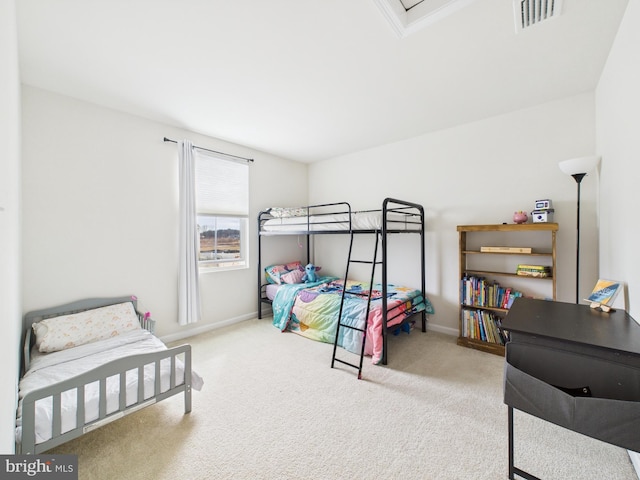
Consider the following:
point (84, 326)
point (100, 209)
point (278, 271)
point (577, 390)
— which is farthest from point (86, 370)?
point (577, 390)

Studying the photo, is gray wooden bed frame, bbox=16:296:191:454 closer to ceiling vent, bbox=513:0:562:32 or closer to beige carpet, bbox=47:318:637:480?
beige carpet, bbox=47:318:637:480

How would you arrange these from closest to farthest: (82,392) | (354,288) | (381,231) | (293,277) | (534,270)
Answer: (82,392) < (534,270) < (381,231) < (354,288) < (293,277)

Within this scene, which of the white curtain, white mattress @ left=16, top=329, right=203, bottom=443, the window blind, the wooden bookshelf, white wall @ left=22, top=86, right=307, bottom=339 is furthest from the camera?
the window blind

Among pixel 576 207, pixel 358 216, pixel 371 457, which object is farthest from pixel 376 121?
pixel 371 457

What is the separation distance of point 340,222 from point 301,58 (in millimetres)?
1698

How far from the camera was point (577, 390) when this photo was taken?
121 centimetres

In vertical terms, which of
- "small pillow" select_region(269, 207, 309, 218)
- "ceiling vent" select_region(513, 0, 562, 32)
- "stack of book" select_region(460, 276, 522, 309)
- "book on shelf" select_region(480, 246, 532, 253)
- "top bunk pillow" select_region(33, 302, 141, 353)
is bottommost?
"top bunk pillow" select_region(33, 302, 141, 353)

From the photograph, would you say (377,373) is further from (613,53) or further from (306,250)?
(613,53)

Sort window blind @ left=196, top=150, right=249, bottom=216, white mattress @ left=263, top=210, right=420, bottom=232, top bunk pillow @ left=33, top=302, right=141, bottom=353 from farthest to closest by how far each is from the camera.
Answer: window blind @ left=196, top=150, right=249, bottom=216
white mattress @ left=263, top=210, right=420, bottom=232
top bunk pillow @ left=33, top=302, right=141, bottom=353

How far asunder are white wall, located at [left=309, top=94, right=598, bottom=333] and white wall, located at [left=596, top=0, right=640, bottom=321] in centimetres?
34

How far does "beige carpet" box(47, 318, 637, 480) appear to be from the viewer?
4.69ft

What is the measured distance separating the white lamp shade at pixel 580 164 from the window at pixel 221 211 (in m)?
3.59

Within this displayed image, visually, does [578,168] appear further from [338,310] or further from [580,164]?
[338,310]

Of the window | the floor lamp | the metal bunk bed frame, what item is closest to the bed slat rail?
the metal bunk bed frame
